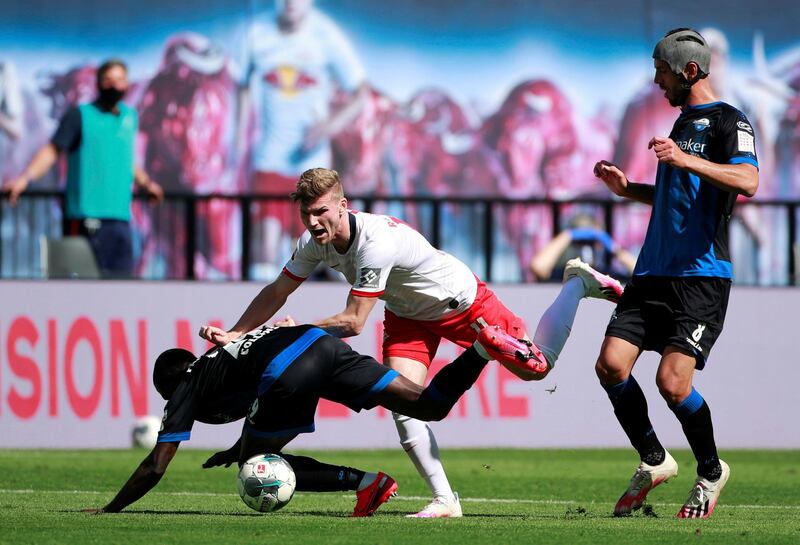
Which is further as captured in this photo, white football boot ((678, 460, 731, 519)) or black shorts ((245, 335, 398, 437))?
white football boot ((678, 460, 731, 519))

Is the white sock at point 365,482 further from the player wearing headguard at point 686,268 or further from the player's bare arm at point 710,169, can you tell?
the player's bare arm at point 710,169

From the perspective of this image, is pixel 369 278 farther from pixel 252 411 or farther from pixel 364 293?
pixel 252 411

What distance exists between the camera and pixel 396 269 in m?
8.60

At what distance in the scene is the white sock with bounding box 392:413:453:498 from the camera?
28.5 ft

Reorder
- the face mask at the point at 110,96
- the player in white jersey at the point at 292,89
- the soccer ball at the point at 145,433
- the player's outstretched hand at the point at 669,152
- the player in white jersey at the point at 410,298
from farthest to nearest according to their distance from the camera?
the player in white jersey at the point at 292,89 → the face mask at the point at 110,96 → the soccer ball at the point at 145,433 → the player in white jersey at the point at 410,298 → the player's outstretched hand at the point at 669,152

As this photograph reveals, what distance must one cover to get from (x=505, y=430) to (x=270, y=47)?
6261mm

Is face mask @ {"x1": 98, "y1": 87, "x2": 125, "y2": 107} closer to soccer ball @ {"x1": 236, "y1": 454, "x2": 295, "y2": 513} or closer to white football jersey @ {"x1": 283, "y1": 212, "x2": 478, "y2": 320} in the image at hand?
white football jersey @ {"x1": 283, "y1": 212, "x2": 478, "y2": 320}

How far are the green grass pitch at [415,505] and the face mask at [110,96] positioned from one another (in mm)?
3271

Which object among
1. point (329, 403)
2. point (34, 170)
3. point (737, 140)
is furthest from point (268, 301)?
point (34, 170)

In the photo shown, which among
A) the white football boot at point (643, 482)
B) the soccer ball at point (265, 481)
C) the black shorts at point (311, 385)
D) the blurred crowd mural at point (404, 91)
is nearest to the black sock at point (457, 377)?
the black shorts at point (311, 385)

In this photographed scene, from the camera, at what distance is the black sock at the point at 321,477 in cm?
851

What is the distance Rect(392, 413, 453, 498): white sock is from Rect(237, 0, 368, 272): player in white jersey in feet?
31.6

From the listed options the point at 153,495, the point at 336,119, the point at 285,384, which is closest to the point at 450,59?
the point at 336,119

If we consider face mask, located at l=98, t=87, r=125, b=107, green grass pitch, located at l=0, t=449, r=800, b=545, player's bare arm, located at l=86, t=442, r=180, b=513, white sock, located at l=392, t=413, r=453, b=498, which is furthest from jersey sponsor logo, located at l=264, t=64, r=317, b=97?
player's bare arm, located at l=86, t=442, r=180, b=513
